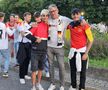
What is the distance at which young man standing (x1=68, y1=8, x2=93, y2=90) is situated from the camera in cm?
848

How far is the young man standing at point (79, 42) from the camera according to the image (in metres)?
8.48

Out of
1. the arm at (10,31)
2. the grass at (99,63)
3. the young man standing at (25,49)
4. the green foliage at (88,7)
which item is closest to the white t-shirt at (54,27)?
the young man standing at (25,49)

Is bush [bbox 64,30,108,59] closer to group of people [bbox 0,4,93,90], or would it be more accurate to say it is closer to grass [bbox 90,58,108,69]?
grass [bbox 90,58,108,69]

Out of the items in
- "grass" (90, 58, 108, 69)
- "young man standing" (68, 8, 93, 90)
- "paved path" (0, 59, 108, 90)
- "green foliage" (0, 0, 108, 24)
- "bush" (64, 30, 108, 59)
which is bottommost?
"paved path" (0, 59, 108, 90)

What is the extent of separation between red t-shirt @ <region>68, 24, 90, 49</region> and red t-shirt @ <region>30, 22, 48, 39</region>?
0.57 m

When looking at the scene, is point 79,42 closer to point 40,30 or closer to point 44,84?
point 40,30

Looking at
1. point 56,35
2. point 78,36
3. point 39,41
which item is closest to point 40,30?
point 39,41

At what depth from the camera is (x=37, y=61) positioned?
8.86 meters

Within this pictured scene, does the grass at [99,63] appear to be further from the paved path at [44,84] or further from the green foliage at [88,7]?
the green foliage at [88,7]

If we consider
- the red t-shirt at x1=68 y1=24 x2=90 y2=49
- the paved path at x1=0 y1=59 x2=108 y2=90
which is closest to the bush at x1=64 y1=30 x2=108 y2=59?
the paved path at x1=0 y1=59 x2=108 y2=90

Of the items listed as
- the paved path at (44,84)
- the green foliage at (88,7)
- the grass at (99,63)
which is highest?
the green foliage at (88,7)

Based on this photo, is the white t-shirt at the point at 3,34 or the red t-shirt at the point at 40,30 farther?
the white t-shirt at the point at 3,34

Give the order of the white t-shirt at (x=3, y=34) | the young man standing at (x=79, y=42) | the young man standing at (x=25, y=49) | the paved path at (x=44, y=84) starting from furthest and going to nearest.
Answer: the white t-shirt at (x=3, y=34) < the young man standing at (x=25, y=49) < the paved path at (x=44, y=84) < the young man standing at (x=79, y=42)

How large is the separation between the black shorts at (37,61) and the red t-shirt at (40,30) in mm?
438
